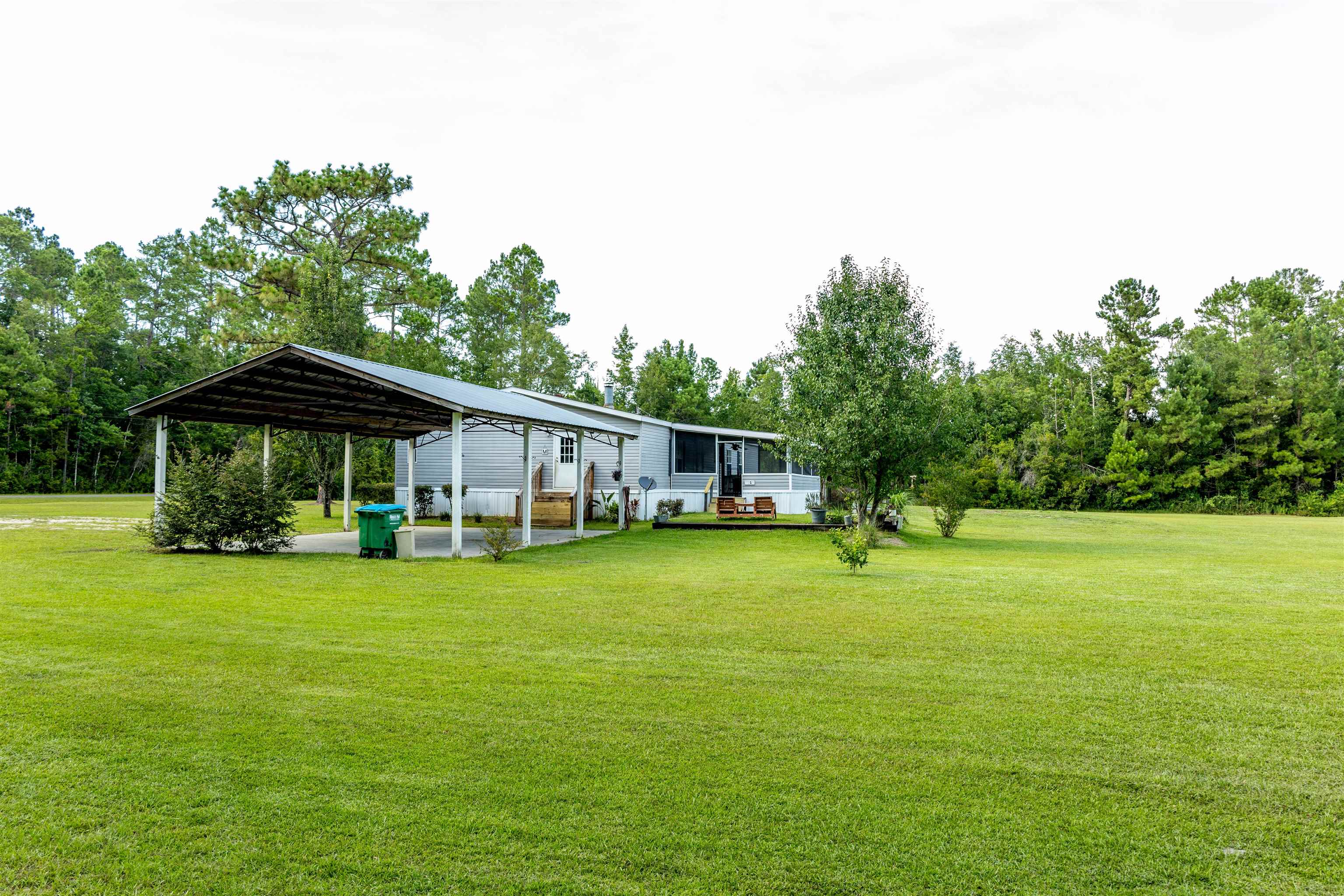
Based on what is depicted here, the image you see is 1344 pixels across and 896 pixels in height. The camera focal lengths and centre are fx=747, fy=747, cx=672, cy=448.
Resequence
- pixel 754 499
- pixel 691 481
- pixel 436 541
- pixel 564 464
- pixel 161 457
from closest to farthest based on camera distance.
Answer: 1. pixel 161 457
2. pixel 436 541
3. pixel 564 464
4. pixel 754 499
5. pixel 691 481

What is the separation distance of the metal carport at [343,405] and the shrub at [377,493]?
24.1 feet

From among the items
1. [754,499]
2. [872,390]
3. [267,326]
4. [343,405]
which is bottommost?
[754,499]

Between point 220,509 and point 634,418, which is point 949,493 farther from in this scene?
point 220,509

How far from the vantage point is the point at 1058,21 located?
45.9ft

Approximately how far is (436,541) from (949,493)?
12712 millimetres

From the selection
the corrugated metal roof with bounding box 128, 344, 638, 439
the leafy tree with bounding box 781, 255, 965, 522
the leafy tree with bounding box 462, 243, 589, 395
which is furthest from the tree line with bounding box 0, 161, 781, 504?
the leafy tree with bounding box 781, 255, 965, 522

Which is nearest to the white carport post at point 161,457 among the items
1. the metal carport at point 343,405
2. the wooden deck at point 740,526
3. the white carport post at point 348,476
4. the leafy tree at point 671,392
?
the metal carport at point 343,405

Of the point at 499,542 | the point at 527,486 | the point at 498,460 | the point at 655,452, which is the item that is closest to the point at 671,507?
the point at 655,452

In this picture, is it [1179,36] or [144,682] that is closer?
[144,682]

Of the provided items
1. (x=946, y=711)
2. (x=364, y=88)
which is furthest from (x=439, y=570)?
(x=364, y=88)

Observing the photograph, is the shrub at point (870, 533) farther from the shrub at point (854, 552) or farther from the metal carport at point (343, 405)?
the metal carport at point (343, 405)

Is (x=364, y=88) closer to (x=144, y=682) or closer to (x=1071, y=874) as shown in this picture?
(x=144, y=682)

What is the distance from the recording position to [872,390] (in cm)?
1745

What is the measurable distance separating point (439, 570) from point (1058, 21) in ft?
48.7
